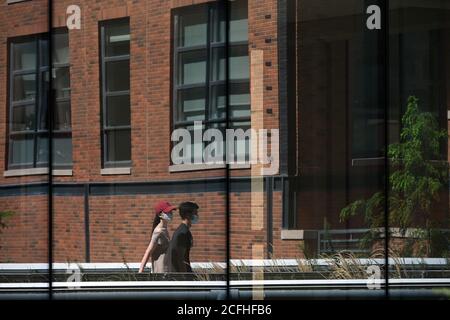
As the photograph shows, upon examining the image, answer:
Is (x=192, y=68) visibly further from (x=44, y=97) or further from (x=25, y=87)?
(x=25, y=87)

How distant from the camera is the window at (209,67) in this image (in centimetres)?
1442

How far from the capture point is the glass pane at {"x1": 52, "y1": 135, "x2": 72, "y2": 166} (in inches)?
575

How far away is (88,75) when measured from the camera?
14.6m

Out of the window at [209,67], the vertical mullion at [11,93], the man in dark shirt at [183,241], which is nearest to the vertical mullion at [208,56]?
the window at [209,67]

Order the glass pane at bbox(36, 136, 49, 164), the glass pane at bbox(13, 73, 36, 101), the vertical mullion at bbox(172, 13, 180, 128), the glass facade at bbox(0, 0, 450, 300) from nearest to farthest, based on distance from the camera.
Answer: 1. the glass facade at bbox(0, 0, 450, 300)
2. the vertical mullion at bbox(172, 13, 180, 128)
3. the glass pane at bbox(36, 136, 49, 164)
4. the glass pane at bbox(13, 73, 36, 101)

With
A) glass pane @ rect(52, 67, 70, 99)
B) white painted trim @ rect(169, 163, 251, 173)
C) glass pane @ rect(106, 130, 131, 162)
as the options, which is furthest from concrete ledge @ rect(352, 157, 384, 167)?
glass pane @ rect(52, 67, 70, 99)

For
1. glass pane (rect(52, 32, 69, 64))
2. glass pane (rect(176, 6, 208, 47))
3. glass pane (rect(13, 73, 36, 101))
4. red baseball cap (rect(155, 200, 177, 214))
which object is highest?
glass pane (rect(176, 6, 208, 47))

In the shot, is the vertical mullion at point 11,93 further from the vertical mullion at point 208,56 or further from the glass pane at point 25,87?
the vertical mullion at point 208,56

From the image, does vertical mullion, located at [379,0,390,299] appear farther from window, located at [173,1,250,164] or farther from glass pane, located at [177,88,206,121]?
glass pane, located at [177,88,206,121]

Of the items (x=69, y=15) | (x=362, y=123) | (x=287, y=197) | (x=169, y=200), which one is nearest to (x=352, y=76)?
(x=362, y=123)

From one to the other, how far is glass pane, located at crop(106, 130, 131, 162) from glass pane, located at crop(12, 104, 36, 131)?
1.02 m

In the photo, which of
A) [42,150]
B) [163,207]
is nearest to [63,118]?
[42,150]

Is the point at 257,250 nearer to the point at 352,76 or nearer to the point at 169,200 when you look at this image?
the point at 169,200
